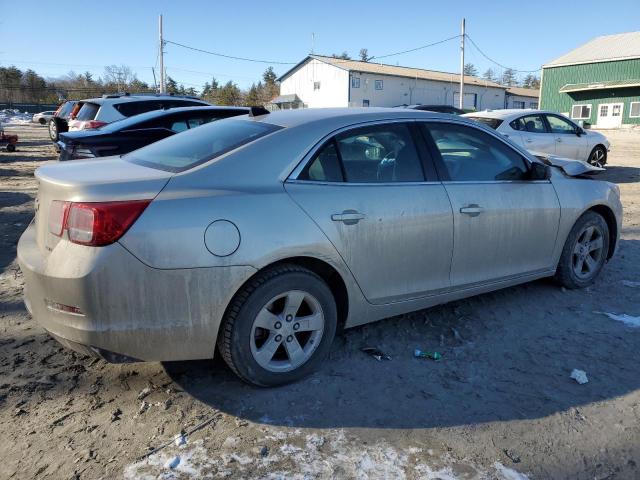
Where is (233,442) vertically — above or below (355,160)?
below

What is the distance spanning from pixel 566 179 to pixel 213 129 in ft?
9.62

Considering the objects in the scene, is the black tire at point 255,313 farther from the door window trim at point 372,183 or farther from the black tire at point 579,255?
the black tire at point 579,255

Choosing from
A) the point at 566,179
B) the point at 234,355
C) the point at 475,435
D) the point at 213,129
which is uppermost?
the point at 213,129

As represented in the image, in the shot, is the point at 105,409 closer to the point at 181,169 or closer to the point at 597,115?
the point at 181,169

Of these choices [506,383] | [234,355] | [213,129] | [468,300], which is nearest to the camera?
[234,355]

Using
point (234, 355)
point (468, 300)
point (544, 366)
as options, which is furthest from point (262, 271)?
point (468, 300)

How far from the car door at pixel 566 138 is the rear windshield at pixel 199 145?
940 centimetres

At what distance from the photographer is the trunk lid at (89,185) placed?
2.65 meters

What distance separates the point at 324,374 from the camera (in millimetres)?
3299

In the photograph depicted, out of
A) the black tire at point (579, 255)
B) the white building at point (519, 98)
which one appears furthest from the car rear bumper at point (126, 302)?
the white building at point (519, 98)

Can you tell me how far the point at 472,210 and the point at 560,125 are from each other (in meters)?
9.18

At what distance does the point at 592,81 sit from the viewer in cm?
4159

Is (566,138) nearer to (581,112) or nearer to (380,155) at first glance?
(380,155)

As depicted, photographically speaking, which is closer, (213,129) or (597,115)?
(213,129)
